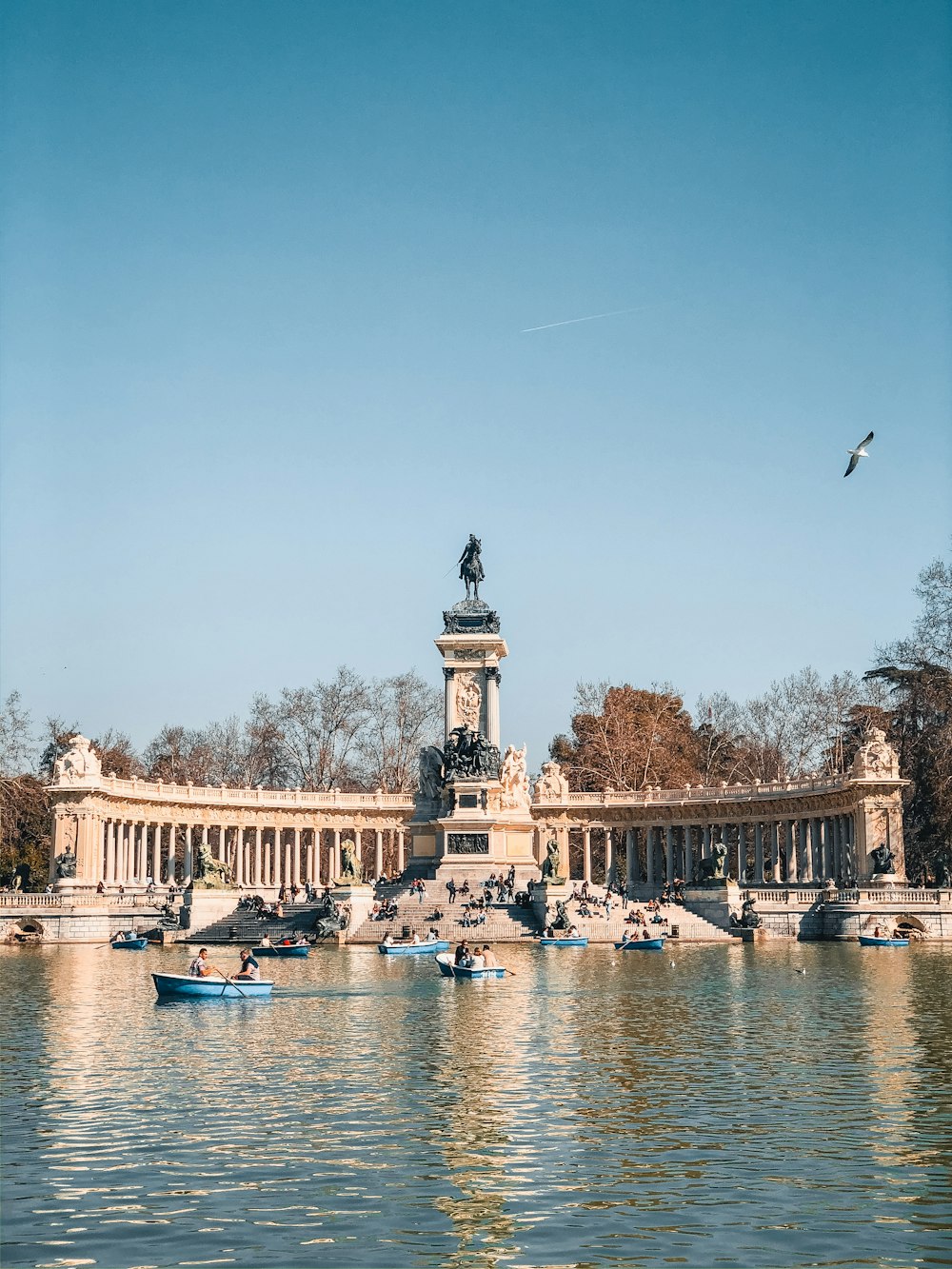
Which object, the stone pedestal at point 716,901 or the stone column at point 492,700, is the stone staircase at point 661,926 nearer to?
the stone pedestal at point 716,901

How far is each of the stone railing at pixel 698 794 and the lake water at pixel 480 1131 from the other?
126 ft

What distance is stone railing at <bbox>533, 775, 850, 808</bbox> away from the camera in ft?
228

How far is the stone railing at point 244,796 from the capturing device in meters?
72.3

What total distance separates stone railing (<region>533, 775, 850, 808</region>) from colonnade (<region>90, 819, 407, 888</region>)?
35.5 feet

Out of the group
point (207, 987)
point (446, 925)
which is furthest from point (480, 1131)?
point (446, 925)

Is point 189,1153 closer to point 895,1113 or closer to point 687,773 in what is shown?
point 895,1113

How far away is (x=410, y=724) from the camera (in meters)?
95.7

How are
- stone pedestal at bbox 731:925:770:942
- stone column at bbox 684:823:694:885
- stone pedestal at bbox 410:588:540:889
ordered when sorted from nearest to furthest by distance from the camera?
stone pedestal at bbox 731:925:770:942
stone pedestal at bbox 410:588:540:889
stone column at bbox 684:823:694:885

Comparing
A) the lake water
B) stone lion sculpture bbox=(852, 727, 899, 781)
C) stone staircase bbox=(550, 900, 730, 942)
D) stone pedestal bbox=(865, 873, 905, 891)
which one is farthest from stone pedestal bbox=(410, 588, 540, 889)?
the lake water

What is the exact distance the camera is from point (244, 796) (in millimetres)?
78875

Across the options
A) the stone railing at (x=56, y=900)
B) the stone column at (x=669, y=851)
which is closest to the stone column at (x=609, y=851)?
the stone column at (x=669, y=851)

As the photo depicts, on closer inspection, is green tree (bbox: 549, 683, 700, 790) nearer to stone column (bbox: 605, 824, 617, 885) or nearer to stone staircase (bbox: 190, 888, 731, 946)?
stone column (bbox: 605, 824, 617, 885)

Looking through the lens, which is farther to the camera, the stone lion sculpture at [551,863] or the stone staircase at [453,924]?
the stone lion sculpture at [551,863]

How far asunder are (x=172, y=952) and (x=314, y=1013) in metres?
20.8
